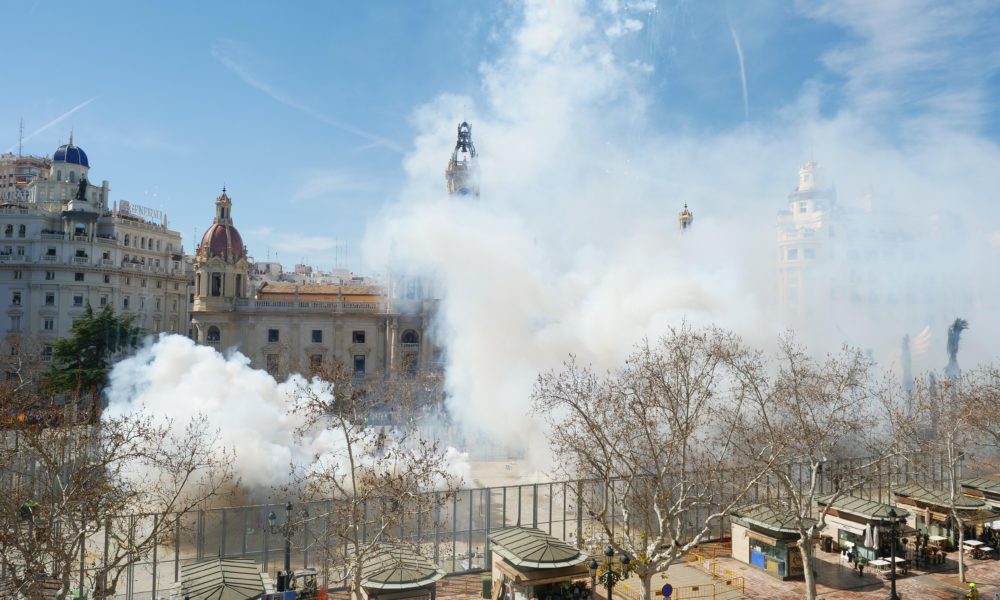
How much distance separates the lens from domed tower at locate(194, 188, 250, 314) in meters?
74.3

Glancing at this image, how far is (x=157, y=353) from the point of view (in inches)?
2020

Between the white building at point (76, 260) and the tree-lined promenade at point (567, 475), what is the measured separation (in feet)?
94.0

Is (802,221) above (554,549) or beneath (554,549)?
above

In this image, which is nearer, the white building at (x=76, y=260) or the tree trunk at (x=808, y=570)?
the tree trunk at (x=808, y=570)

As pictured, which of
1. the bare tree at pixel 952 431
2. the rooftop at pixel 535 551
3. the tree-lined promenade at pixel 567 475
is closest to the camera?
the tree-lined promenade at pixel 567 475

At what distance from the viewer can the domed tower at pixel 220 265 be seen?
74.3m

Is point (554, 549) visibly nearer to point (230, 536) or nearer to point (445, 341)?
point (230, 536)

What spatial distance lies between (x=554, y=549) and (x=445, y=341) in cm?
5440

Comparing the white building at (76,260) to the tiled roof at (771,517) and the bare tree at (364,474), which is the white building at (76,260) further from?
the tiled roof at (771,517)

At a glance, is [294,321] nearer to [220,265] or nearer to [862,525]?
[220,265]

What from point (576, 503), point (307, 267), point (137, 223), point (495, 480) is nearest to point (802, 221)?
point (495, 480)

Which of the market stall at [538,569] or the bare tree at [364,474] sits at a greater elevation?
the bare tree at [364,474]

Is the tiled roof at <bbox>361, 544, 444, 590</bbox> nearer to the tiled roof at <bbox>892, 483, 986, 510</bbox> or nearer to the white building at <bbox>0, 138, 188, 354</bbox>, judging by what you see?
the tiled roof at <bbox>892, 483, 986, 510</bbox>

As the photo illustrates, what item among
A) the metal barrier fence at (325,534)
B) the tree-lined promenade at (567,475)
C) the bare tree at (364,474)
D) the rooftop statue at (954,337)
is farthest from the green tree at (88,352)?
the rooftop statue at (954,337)
